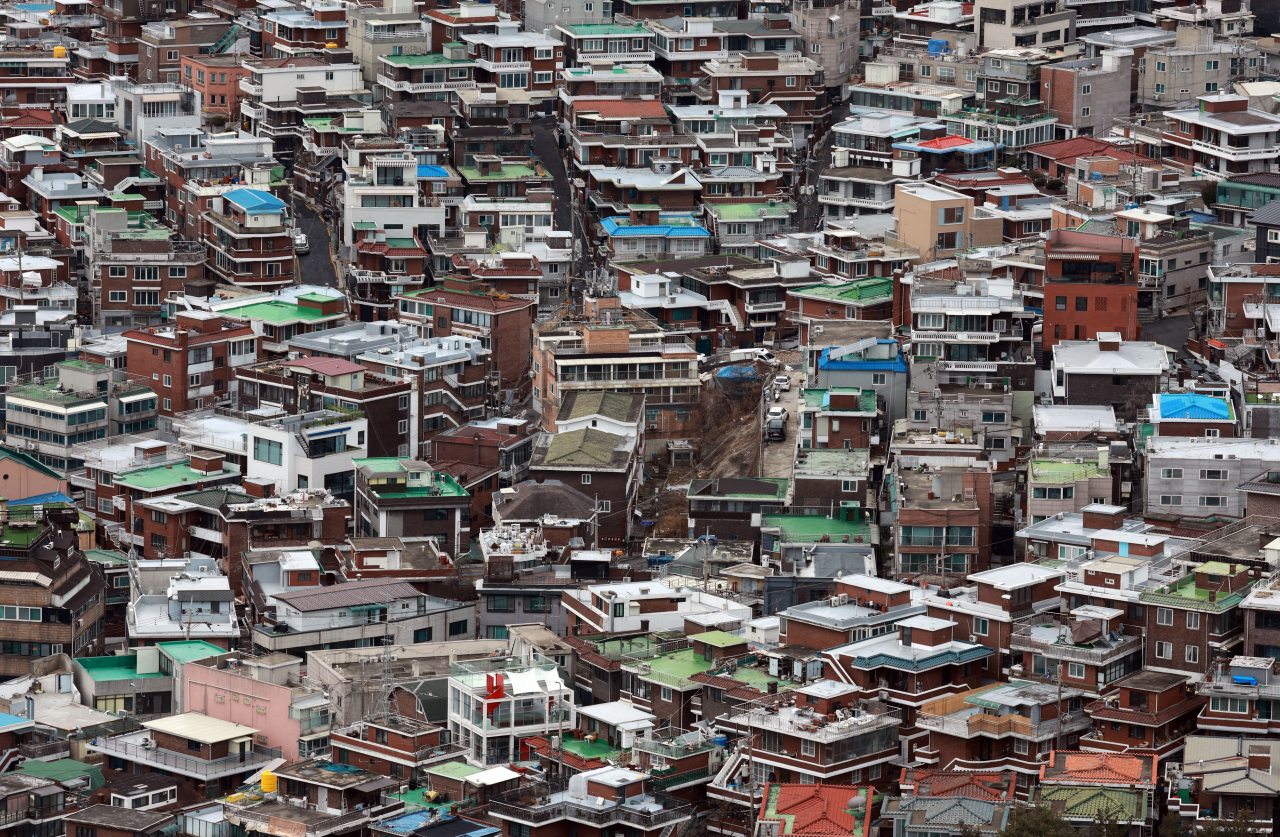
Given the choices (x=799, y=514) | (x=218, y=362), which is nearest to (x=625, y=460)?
(x=799, y=514)

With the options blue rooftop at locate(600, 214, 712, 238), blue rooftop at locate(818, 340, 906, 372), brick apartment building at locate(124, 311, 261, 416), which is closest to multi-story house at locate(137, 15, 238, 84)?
blue rooftop at locate(600, 214, 712, 238)

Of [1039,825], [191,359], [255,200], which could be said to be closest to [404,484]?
[191,359]

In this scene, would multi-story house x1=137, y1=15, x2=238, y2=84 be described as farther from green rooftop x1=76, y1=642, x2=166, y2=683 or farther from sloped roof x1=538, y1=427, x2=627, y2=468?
green rooftop x1=76, y1=642, x2=166, y2=683

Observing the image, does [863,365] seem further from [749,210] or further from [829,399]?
[749,210]

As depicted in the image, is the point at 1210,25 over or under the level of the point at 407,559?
over

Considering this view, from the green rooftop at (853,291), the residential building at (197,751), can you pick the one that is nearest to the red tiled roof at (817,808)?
the residential building at (197,751)

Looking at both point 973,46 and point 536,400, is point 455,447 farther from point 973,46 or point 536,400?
point 973,46

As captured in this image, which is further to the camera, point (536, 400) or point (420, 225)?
point (420, 225)
